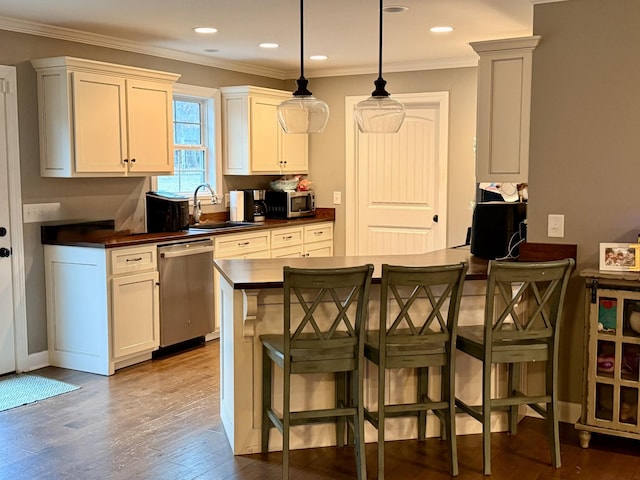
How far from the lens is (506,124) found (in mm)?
3867

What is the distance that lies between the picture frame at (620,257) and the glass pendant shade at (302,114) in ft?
5.25

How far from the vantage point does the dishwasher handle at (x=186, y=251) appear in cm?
510

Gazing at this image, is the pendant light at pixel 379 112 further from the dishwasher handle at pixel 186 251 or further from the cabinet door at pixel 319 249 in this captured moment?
the cabinet door at pixel 319 249

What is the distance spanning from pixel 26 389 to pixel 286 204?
3079 mm

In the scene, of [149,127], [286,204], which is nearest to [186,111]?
[149,127]

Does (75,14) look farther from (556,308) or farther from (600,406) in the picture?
(600,406)

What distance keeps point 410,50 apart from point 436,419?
3.33 meters

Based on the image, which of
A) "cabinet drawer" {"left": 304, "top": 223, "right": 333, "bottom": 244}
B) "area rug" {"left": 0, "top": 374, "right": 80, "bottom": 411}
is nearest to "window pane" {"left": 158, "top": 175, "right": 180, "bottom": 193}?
"cabinet drawer" {"left": 304, "top": 223, "right": 333, "bottom": 244}

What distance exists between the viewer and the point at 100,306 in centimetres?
472

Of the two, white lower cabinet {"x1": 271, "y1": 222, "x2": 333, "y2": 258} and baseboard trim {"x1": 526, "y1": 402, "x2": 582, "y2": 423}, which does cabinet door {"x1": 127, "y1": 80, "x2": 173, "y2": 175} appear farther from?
baseboard trim {"x1": 526, "y1": 402, "x2": 582, "y2": 423}

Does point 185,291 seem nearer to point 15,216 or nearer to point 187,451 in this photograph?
point 15,216

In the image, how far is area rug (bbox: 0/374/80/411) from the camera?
423cm

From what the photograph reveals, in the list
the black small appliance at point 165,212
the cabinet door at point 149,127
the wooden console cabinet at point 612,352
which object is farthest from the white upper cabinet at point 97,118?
the wooden console cabinet at point 612,352

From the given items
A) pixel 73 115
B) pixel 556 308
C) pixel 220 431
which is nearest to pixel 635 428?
pixel 556 308
